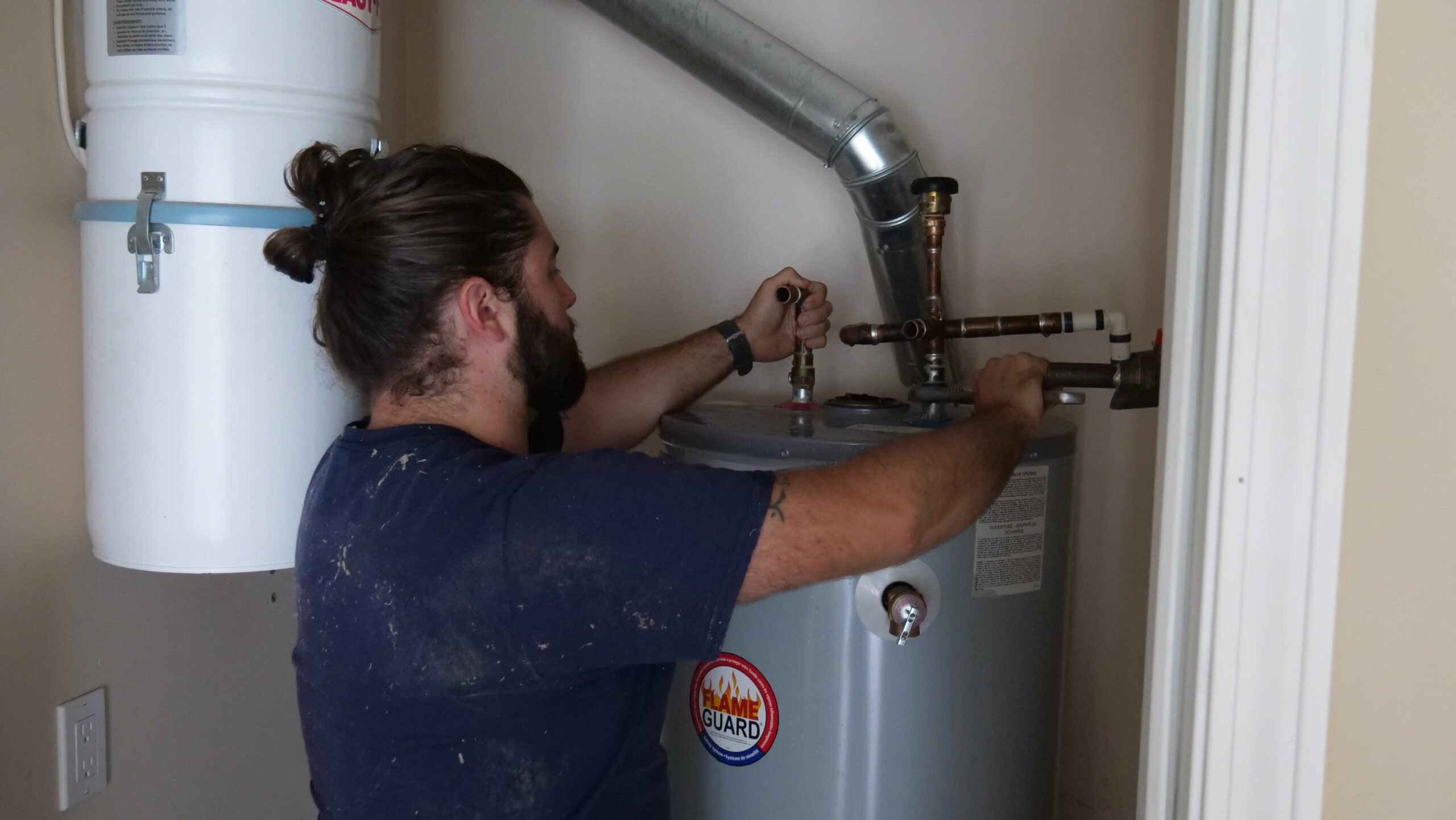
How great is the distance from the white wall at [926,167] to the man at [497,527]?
586mm

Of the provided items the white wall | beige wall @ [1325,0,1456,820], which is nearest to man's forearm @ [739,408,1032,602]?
beige wall @ [1325,0,1456,820]

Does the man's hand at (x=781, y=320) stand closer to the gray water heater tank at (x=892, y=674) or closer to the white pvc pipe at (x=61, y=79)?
the gray water heater tank at (x=892, y=674)

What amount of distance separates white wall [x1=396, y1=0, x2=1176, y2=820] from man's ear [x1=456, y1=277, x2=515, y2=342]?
2.47 feet

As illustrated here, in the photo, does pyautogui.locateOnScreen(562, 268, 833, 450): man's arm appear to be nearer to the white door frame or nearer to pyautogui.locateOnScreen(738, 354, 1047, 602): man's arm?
pyautogui.locateOnScreen(738, 354, 1047, 602): man's arm

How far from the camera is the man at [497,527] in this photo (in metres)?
0.85

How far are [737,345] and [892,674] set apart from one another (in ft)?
1.77

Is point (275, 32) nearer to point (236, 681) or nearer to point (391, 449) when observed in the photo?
point (391, 449)

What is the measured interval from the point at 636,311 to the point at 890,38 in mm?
629

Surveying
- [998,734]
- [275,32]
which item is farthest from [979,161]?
[275,32]

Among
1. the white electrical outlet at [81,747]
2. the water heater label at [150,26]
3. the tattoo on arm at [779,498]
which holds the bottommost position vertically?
the white electrical outlet at [81,747]

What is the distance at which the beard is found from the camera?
106 centimetres

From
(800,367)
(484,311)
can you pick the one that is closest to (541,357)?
(484,311)

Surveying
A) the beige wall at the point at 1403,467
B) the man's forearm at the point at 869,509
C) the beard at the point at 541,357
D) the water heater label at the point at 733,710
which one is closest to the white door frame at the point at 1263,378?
the beige wall at the point at 1403,467

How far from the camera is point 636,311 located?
5.94 ft
